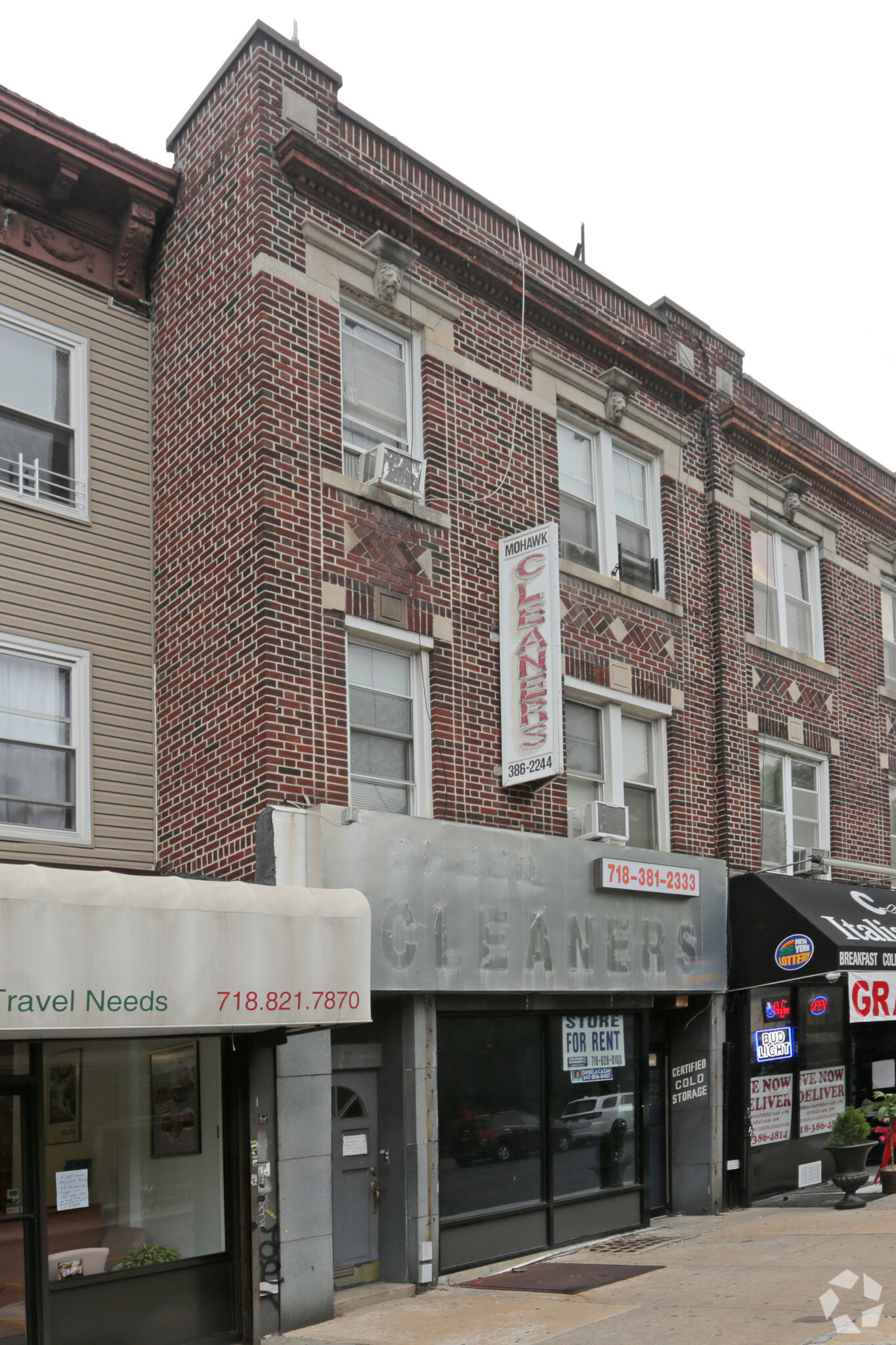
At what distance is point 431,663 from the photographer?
1322 centimetres

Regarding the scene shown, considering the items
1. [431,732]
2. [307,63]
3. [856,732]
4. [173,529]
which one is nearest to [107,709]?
[173,529]

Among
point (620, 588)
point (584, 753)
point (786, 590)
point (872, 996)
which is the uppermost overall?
point (786, 590)

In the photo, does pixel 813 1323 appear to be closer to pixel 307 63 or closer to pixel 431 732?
pixel 431 732

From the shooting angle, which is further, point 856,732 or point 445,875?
point 856,732

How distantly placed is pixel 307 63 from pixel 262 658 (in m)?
5.97

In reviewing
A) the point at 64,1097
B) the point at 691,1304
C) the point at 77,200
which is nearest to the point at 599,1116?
the point at 691,1304

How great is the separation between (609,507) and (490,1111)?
6974 millimetres

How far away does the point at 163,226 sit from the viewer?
45.4 feet

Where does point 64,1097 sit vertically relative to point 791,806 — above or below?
below

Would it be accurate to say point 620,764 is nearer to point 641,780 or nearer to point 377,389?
point 641,780

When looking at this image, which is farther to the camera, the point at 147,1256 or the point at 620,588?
the point at 620,588

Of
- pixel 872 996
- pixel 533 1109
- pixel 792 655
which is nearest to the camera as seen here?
pixel 533 1109

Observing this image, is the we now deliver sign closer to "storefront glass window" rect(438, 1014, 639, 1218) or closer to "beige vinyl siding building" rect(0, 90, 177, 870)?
"storefront glass window" rect(438, 1014, 639, 1218)

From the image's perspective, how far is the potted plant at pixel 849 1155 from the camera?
48.4 ft
